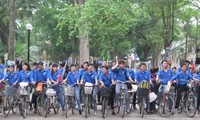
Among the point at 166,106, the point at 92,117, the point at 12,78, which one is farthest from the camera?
the point at 166,106

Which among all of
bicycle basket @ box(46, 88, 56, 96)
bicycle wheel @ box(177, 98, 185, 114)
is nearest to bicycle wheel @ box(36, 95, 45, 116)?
bicycle basket @ box(46, 88, 56, 96)

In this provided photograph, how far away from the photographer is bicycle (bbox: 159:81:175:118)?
14031 mm

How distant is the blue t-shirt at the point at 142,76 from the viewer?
14.6 meters

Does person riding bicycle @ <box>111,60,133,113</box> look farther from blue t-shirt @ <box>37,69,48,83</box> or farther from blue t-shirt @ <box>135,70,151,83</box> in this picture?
blue t-shirt @ <box>37,69,48,83</box>

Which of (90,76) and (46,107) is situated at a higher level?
(90,76)

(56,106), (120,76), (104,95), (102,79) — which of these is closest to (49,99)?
(56,106)

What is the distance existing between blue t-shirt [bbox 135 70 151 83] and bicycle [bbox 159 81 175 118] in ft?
2.25

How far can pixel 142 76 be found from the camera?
576 inches

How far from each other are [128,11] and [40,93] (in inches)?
416

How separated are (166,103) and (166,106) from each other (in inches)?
5.8

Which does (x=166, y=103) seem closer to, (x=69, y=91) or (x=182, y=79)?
(x=182, y=79)

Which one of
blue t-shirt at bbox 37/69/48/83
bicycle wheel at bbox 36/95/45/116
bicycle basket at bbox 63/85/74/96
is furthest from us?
blue t-shirt at bbox 37/69/48/83

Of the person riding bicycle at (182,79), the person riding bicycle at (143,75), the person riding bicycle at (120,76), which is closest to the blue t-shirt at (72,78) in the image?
the person riding bicycle at (120,76)

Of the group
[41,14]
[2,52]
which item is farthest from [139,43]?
[2,52]
